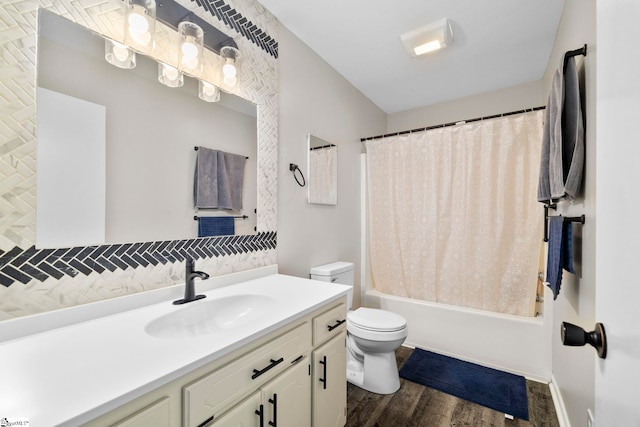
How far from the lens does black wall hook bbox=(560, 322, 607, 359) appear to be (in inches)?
20.2

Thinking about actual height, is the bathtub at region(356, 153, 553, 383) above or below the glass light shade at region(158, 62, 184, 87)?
below

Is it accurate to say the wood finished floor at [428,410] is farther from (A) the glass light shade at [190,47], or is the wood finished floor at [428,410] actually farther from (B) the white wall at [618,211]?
(A) the glass light shade at [190,47]

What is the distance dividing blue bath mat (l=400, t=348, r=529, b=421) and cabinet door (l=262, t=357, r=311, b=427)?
4.05 feet

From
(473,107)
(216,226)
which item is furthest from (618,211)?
(473,107)

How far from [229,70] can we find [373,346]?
188 cm

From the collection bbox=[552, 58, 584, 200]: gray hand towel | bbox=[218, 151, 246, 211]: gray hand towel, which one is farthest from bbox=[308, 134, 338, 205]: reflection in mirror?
bbox=[552, 58, 584, 200]: gray hand towel

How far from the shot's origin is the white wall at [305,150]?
1898 mm

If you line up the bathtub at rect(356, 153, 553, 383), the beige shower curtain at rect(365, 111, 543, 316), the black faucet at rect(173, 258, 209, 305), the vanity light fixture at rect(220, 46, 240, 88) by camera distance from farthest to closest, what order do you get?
the beige shower curtain at rect(365, 111, 543, 316)
the bathtub at rect(356, 153, 553, 383)
the vanity light fixture at rect(220, 46, 240, 88)
the black faucet at rect(173, 258, 209, 305)

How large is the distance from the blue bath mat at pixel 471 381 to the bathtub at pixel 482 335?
0.08 metres

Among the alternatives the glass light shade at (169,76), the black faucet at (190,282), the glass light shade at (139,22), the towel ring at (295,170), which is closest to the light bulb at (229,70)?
the glass light shade at (169,76)

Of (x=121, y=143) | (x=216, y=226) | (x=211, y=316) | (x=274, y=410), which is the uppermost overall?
(x=121, y=143)

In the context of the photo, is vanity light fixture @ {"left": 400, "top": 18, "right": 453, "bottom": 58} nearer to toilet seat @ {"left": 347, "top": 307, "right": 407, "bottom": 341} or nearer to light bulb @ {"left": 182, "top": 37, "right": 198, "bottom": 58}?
light bulb @ {"left": 182, "top": 37, "right": 198, "bottom": 58}

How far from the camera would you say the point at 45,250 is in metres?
0.91

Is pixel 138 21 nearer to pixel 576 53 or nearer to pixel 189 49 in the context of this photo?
pixel 189 49
